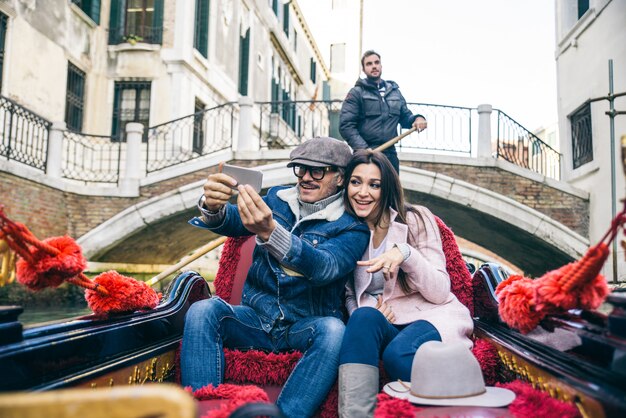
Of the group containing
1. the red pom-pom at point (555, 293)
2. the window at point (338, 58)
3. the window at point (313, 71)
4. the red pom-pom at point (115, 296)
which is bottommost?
the red pom-pom at point (115, 296)

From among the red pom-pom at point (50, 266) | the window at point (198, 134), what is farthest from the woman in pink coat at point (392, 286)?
the window at point (198, 134)

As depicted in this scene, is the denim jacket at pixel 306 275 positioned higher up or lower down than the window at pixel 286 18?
lower down

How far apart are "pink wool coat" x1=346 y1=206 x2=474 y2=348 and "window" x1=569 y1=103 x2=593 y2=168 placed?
647 centimetres

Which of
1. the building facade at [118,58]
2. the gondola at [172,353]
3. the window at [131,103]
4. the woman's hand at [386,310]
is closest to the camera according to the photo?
the gondola at [172,353]

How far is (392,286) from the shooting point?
5.62 feet

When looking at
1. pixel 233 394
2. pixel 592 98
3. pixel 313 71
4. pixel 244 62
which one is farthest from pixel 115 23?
pixel 313 71

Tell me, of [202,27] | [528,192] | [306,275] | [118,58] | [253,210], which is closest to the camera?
[253,210]

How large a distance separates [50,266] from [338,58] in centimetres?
2370

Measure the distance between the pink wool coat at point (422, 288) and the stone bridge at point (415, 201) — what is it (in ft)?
19.0

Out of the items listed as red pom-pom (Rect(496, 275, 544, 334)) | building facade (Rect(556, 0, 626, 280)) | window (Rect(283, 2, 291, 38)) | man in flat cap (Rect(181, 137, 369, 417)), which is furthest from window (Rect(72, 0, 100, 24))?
red pom-pom (Rect(496, 275, 544, 334))

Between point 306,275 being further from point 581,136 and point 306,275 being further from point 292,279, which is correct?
point 581,136

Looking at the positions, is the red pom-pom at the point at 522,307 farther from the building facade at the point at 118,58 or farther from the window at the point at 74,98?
the window at the point at 74,98

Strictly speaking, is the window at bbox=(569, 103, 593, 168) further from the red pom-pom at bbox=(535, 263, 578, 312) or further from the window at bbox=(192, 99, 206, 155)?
the red pom-pom at bbox=(535, 263, 578, 312)

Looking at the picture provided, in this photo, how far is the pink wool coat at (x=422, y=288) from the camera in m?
1.64
